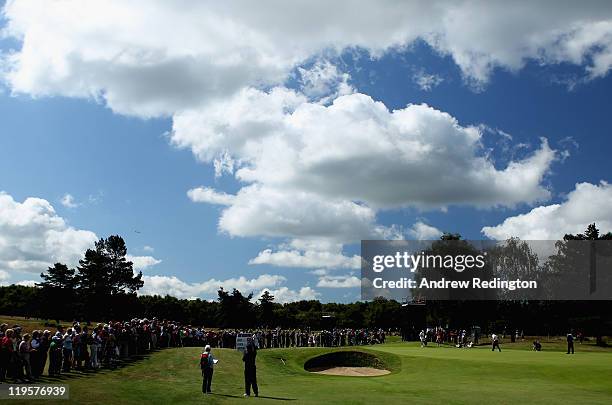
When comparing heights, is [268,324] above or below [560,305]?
below

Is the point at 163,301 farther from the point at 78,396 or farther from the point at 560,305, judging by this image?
the point at 78,396

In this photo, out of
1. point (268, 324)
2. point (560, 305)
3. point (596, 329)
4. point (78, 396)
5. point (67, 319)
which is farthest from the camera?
point (268, 324)

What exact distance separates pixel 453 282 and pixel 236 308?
45918mm

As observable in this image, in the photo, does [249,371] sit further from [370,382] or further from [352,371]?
[352,371]

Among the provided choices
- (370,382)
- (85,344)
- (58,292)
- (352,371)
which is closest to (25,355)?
(85,344)

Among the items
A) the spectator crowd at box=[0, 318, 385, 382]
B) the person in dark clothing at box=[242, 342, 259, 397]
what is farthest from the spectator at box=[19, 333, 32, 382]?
the person in dark clothing at box=[242, 342, 259, 397]

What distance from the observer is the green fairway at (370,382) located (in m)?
23.1

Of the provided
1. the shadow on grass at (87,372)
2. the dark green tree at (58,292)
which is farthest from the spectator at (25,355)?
the dark green tree at (58,292)

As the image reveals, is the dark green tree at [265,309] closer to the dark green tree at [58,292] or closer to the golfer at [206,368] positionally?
the dark green tree at [58,292]

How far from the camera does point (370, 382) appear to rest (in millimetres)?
33188

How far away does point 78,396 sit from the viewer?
64.8ft

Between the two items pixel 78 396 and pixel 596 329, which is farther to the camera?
pixel 596 329

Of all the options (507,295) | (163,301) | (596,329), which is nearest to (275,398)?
(596,329)

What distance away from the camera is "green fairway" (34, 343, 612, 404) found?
23078 mm
